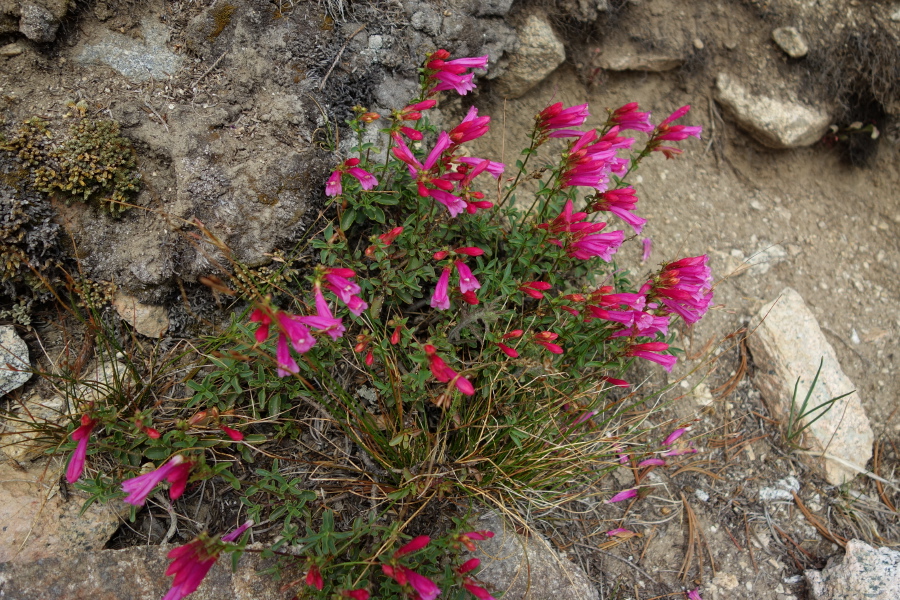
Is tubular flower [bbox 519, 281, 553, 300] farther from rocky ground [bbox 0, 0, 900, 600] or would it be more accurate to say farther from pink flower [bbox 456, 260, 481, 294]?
rocky ground [bbox 0, 0, 900, 600]

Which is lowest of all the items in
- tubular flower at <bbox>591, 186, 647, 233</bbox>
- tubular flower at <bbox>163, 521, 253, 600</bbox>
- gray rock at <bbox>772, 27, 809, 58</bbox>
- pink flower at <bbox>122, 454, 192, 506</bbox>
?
tubular flower at <bbox>163, 521, 253, 600</bbox>

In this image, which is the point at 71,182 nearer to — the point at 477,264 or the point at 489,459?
the point at 477,264

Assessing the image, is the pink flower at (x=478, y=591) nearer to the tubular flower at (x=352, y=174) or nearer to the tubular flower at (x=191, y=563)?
the tubular flower at (x=191, y=563)

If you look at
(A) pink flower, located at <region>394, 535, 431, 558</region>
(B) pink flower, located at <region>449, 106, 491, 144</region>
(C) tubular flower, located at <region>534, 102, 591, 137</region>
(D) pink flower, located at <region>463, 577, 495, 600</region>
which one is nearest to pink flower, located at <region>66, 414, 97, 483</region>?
(A) pink flower, located at <region>394, 535, 431, 558</region>

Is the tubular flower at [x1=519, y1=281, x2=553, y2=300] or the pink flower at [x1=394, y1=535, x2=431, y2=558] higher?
the tubular flower at [x1=519, y1=281, x2=553, y2=300]

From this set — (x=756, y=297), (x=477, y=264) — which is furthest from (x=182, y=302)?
(x=756, y=297)

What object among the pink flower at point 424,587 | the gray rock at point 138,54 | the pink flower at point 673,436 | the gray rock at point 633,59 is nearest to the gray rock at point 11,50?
the gray rock at point 138,54
